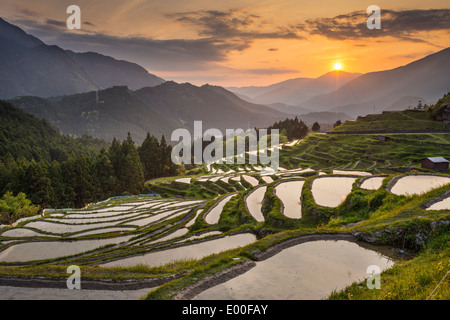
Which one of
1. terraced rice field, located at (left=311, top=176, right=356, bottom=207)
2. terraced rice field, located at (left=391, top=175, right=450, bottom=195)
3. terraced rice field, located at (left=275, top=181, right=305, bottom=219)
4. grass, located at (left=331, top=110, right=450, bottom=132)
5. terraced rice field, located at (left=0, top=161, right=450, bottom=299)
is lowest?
terraced rice field, located at (left=0, top=161, right=450, bottom=299)

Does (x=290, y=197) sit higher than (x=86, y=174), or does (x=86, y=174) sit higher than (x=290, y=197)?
(x=290, y=197)

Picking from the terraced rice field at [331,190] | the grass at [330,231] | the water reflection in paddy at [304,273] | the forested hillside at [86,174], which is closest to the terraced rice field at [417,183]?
the grass at [330,231]

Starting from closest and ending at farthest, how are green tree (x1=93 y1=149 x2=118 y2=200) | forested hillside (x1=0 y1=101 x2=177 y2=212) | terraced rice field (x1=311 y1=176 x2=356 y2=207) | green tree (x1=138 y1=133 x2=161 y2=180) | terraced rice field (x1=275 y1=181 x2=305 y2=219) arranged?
terraced rice field (x1=275 y1=181 x2=305 y2=219), terraced rice field (x1=311 y1=176 x2=356 y2=207), forested hillside (x1=0 y1=101 x2=177 y2=212), green tree (x1=93 y1=149 x2=118 y2=200), green tree (x1=138 y1=133 x2=161 y2=180)

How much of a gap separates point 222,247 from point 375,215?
421 inches

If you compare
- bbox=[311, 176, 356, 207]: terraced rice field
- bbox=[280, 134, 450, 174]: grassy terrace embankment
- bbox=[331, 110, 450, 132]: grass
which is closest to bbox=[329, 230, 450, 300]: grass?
bbox=[311, 176, 356, 207]: terraced rice field

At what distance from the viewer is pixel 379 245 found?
517 inches

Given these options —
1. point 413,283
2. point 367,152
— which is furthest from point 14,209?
point 367,152

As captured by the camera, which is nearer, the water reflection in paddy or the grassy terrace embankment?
the water reflection in paddy

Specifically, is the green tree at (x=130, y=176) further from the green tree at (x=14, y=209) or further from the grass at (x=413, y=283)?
the grass at (x=413, y=283)

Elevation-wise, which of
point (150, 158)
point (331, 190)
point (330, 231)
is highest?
point (150, 158)

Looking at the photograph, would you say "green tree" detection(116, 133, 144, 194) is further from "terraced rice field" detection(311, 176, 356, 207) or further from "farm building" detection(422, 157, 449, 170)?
"farm building" detection(422, 157, 449, 170)

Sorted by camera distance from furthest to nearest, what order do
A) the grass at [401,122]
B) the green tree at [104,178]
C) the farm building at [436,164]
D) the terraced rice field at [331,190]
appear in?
the grass at [401,122] → the green tree at [104,178] → the farm building at [436,164] → the terraced rice field at [331,190]

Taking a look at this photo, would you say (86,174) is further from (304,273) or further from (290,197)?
(304,273)
